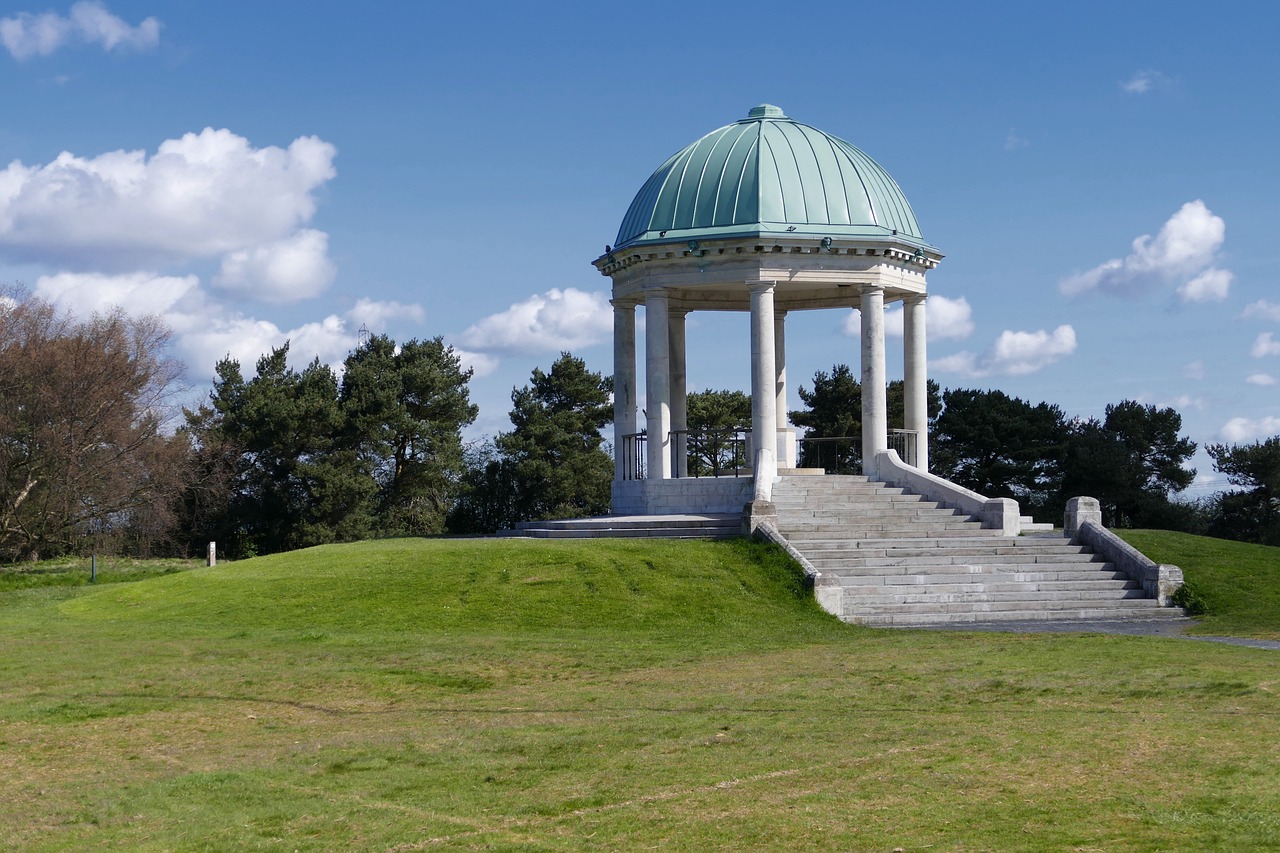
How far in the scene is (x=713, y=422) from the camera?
6444cm

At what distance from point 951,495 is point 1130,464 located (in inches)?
1081

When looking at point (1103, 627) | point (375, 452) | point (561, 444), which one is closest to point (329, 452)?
point (375, 452)

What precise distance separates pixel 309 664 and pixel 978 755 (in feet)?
32.1

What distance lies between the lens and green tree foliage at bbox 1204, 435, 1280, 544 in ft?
182

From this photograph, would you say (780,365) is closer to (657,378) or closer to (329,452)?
(657,378)

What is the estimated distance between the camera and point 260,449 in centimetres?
6044

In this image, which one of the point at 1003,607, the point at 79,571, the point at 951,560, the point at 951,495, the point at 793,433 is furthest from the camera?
the point at 79,571

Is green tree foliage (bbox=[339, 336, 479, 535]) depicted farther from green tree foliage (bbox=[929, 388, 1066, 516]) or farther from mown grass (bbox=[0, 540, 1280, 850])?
mown grass (bbox=[0, 540, 1280, 850])

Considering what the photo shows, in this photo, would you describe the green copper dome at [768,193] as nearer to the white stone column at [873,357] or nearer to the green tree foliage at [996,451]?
the white stone column at [873,357]

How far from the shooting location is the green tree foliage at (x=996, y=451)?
56.0 m

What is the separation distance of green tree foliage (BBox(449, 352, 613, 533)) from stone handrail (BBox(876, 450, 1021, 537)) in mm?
29426

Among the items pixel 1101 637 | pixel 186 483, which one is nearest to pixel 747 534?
pixel 1101 637

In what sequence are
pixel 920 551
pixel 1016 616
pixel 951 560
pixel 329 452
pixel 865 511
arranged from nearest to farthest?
pixel 1016 616 → pixel 951 560 → pixel 920 551 → pixel 865 511 → pixel 329 452

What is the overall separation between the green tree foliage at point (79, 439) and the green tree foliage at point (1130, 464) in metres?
35.4
